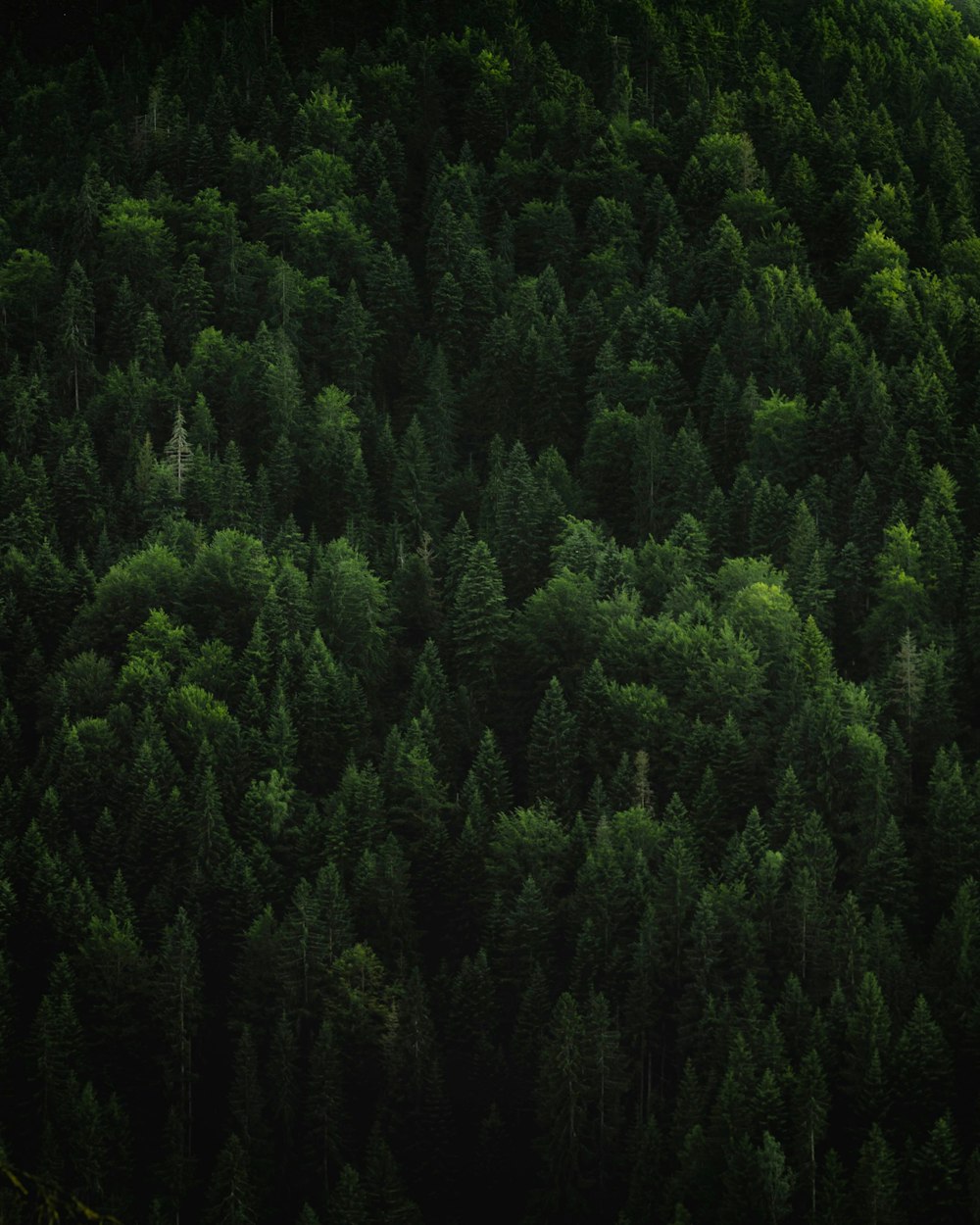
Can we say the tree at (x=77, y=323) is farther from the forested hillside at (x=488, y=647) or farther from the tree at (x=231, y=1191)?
the tree at (x=231, y=1191)

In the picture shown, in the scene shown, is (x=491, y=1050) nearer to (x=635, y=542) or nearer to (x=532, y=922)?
(x=532, y=922)

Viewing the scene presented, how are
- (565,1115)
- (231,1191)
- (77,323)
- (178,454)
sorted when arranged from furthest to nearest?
(77,323) → (178,454) → (565,1115) → (231,1191)

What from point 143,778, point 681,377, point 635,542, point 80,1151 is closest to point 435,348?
point 681,377

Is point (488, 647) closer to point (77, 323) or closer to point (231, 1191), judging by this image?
point (231, 1191)

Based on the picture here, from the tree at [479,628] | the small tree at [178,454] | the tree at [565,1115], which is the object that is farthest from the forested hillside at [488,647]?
the small tree at [178,454]

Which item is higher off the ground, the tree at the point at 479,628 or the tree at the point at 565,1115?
the tree at the point at 479,628

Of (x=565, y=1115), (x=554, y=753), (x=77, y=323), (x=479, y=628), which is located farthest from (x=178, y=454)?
(x=565, y=1115)

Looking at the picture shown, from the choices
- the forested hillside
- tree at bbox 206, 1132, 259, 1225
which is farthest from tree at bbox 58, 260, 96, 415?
tree at bbox 206, 1132, 259, 1225

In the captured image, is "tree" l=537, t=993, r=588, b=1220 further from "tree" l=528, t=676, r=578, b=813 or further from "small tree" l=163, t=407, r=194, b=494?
"small tree" l=163, t=407, r=194, b=494

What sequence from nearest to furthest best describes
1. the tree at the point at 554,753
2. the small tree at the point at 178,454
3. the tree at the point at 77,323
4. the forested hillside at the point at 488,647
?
the forested hillside at the point at 488,647 → the tree at the point at 554,753 → the small tree at the point at 178,454 → the tree at the point at 77,323
